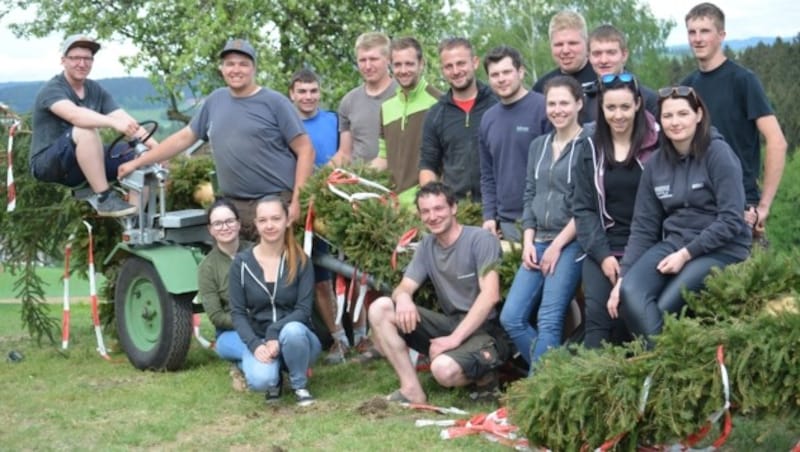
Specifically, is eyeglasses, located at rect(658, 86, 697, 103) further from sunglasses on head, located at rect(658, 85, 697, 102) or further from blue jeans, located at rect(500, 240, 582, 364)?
blue jeans, located at rect(500, 240, 582, 364)

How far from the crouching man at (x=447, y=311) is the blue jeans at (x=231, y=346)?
1086mm

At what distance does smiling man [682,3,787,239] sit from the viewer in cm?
658

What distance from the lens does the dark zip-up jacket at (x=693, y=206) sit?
18.1 feet

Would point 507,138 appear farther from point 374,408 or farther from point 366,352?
point 366,352

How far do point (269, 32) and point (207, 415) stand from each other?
16967 mm

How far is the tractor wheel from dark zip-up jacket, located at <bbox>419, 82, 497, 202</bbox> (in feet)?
6.82

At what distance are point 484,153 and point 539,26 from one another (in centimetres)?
4304

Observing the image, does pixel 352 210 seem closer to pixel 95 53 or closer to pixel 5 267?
pixel 95 53

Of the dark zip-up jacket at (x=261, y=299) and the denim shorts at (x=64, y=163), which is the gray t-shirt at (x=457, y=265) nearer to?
the dark zip-up jacket at (x=261, y=299)

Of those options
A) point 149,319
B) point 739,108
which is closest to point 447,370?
point 739,108

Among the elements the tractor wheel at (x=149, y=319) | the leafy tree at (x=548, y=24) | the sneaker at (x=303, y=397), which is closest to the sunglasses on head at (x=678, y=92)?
the sneaker at (x=303, y=397)

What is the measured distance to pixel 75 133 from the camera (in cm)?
859

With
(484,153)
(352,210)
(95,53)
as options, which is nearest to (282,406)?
(352,210)

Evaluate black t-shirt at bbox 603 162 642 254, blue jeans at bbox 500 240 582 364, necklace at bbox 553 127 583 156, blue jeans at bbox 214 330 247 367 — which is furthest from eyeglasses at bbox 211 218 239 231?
black t-shirt at bbox 603 162 642 254
